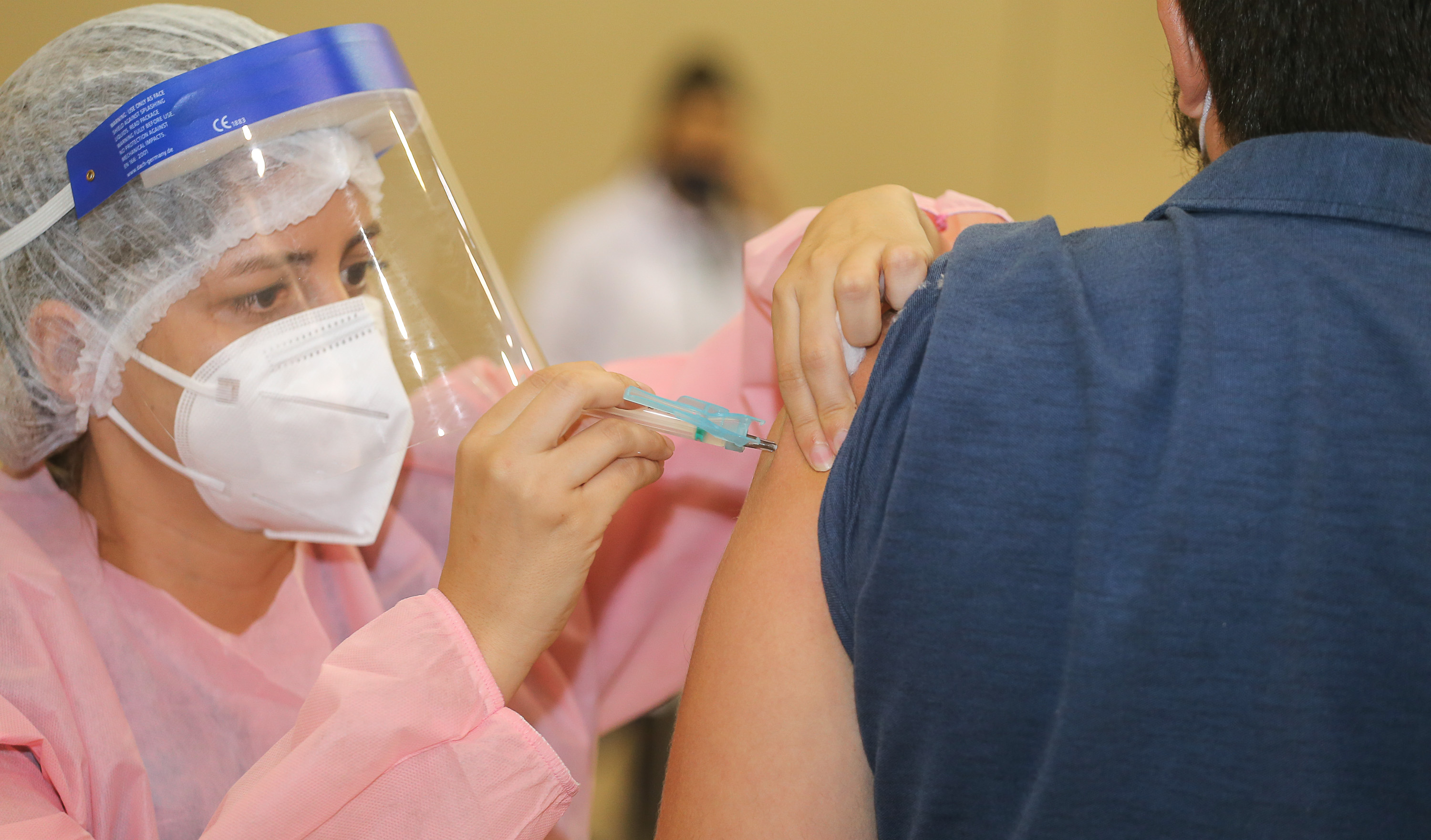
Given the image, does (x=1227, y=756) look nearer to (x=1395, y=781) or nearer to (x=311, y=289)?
(x=1395, y=781)

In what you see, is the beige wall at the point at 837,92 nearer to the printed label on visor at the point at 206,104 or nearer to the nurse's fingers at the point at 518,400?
the printed label on visor at the point at 206,104

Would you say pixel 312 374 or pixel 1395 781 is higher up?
pixel 312 374

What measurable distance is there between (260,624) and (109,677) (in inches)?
7.4

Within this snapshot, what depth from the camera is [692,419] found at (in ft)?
2.91

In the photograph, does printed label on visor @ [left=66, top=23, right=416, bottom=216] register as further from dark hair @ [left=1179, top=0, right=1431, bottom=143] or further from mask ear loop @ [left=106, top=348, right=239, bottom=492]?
dark hair @ [left=1179, top=0, right=1431, bottom=143]

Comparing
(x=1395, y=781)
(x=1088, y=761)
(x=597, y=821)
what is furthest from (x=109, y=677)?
(x=597, y=821)

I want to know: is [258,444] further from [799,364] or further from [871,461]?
[871,461]

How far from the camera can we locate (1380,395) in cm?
52

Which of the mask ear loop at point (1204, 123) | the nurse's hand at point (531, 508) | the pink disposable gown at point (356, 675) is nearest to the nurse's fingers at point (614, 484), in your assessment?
the nurse's hand at point (531, 508)

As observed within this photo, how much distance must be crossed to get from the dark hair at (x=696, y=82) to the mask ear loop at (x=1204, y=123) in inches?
110

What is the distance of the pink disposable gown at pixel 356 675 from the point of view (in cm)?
85

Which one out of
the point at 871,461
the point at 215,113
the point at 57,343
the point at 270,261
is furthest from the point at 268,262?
the point at 871,461

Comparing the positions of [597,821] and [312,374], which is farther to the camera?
[597,821]

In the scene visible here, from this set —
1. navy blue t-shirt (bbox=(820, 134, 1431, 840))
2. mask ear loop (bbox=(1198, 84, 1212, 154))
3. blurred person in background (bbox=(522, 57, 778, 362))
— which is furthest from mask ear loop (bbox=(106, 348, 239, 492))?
blurred person in background (bbox=(522, 57, 778, 362))
